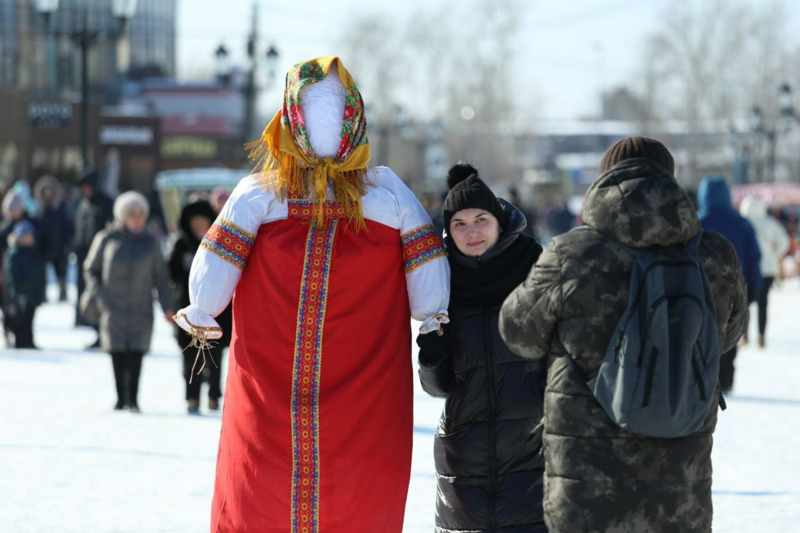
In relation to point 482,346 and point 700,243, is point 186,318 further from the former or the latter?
point 700,243

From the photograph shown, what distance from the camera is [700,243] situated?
10.1ft

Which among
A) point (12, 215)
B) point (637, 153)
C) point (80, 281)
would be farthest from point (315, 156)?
point (80, 281)

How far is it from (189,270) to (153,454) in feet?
5.05

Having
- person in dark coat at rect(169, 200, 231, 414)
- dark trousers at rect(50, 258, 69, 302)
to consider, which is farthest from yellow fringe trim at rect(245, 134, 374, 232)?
dark trousers at rect(50, 258, 69, 302)

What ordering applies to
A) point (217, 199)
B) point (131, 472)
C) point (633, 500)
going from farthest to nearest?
point (217, 199) → point (131, 472) → point (633, 500)

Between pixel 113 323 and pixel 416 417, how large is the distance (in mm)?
2027

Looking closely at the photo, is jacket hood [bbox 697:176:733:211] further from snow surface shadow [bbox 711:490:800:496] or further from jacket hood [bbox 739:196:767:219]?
jacket hood [bbox 739:196:767:219]

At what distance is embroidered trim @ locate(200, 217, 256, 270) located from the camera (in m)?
3.60

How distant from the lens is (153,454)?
6.83 metres

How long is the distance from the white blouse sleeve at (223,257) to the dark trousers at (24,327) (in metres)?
8.49

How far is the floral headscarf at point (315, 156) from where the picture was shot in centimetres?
365

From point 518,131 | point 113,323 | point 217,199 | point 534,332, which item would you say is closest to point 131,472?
point 113,323

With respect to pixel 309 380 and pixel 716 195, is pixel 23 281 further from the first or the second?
pixel 309 380

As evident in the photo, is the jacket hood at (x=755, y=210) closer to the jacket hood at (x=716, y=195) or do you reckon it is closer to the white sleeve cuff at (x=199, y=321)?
the jacket hood at (x=716, y=195)
